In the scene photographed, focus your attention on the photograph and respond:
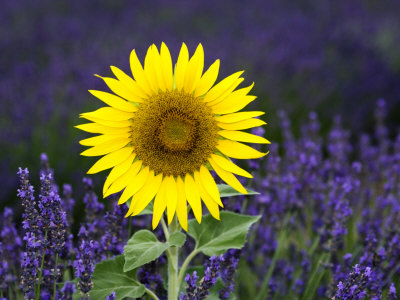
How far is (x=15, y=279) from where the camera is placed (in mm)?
2318

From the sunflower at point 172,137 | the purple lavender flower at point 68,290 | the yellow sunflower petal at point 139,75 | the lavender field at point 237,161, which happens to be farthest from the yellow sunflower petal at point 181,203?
the purple lavender flower at point 68,290

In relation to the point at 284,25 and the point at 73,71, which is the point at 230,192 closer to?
the point at 73,71

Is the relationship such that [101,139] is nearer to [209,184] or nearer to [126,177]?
[126,177]

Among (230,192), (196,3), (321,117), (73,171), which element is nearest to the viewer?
(230,192)

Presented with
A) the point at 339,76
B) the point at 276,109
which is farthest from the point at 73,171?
the point at 339,76

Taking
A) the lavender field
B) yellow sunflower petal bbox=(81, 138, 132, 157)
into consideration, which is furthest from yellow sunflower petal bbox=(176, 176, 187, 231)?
yellow sunflower petal bbox=(81, 138, 132, 157)

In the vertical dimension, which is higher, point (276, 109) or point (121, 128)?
point (276, 109)

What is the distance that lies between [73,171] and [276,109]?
8.37ft

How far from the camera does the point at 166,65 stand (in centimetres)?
172

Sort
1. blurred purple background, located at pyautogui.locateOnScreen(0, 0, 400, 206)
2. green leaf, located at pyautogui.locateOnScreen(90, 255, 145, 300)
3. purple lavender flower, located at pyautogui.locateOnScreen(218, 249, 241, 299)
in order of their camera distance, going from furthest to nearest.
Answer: blurred purple background, located at pyautogui.locateOnScreen(0, 0, 400, 206), purple lavender flower, located at pyautogui.locateOnScreen(218, 249, 241, 299), green leaf, located at pyautogui.locateOnScreen(90, 255, 145, 300)

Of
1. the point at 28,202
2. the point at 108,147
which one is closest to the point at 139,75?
the point at 108,147

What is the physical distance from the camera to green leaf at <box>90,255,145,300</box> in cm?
193

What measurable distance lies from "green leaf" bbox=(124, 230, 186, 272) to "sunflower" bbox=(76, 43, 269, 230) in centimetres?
9

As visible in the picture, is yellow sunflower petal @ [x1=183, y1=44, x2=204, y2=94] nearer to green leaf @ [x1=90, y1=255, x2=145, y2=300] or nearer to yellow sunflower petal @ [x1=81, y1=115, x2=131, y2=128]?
yellow sunflower petal @ [x1=81, y1=115, x2=131, y2=128]
